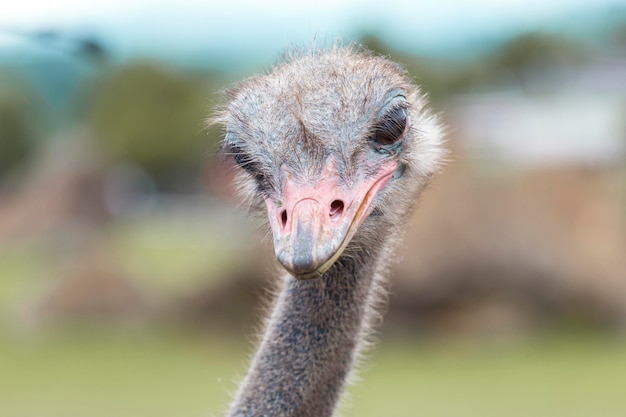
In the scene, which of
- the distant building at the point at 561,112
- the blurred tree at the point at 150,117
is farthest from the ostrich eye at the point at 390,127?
the blurred tree at the point at 150,117

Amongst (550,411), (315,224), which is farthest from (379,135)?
(550,411)

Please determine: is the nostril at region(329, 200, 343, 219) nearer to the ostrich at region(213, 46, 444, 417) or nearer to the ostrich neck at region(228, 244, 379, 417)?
the ostrich at region(213, 46, 444, 417)

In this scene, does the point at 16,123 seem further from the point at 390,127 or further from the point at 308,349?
the point at 390,127

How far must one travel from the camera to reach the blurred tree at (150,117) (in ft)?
118

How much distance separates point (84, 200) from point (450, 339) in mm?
5062

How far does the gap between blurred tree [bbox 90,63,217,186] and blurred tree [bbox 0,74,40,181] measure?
1.86m

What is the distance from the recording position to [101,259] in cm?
1230

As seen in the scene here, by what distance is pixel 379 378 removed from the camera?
38.2 feet

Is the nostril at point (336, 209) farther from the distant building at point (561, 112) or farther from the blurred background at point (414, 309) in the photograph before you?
the distant building at point (561, 112)

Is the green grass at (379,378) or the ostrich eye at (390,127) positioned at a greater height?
the green grass at (379,378)

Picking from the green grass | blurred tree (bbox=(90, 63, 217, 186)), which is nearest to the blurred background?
the green grass

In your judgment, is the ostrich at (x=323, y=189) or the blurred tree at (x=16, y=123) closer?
the ostrich at (x=323, y=189)

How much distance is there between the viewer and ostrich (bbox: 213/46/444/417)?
2.09m

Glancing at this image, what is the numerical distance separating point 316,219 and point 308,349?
0.67 m
